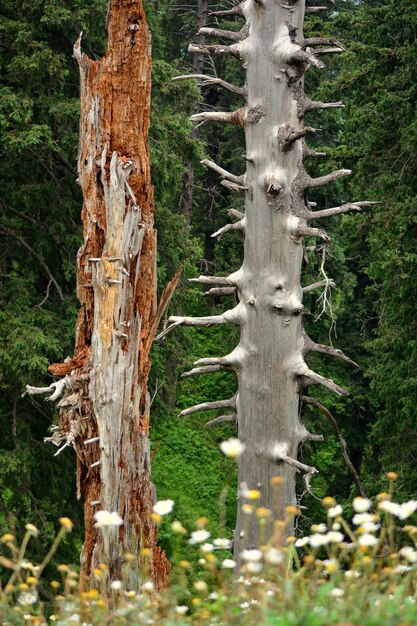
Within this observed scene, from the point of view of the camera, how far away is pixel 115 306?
22.3 ft

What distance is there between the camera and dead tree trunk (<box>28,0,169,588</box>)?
677 cm

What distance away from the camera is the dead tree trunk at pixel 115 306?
6.77 meters

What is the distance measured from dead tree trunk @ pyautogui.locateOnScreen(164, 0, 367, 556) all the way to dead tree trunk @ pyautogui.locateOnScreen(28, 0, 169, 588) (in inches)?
24.8

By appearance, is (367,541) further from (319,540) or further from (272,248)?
(272,248)

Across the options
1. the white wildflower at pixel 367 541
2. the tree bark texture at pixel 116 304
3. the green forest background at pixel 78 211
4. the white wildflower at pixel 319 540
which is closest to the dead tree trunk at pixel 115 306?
the tree bark texture at pixel 116 304

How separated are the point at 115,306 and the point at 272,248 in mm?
1175

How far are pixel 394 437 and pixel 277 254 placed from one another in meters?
6.75

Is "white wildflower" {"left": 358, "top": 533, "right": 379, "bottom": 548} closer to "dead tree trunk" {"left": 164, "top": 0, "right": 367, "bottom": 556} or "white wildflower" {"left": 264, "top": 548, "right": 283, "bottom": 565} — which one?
"white wildflower" {"left": 264, "top": 548, "right": 283, "bottom": 565}

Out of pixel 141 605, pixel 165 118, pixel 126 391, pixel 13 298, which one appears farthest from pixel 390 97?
pixel 141 605

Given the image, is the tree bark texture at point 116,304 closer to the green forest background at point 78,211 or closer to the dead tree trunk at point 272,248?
→ the dead tree trunk at point 272,248

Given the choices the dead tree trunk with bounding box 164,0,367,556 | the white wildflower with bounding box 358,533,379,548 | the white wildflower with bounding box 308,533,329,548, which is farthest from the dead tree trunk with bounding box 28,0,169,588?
the white wildflower with bounding box 358,533,379,548

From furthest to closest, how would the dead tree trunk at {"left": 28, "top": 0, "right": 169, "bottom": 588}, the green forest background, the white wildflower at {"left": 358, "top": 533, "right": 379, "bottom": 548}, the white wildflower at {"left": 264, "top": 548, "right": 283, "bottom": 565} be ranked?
the green forest background < the dead tree trunk at {"left": 28, "top": 0, "right": 169, "bottom": 588} < the white wildflower at {"left": 358, "top": 533, "right": 379, "bottom": 548} < the white wildflower at {"left": 264, "top": 548, "right": 283, "bottom": 565}

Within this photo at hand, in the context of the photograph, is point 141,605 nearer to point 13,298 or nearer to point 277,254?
point 277,254

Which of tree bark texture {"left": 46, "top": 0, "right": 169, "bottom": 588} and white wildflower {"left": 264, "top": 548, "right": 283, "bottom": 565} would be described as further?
tree bark texture {"left": 46, "top": 0, "right": 169, "bottom": 588}
